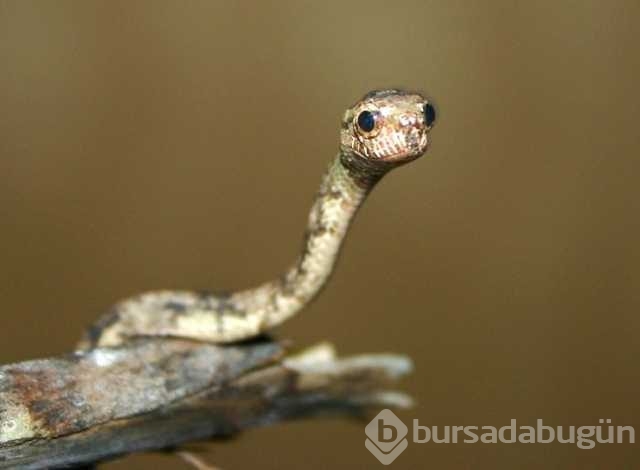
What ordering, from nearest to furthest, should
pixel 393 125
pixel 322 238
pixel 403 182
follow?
1. pixel 393 125
2. pixel 322 238
3. pixel 403 182

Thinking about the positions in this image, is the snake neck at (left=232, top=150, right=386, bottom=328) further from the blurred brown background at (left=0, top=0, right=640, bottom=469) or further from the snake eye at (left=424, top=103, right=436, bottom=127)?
the blurred brown background at (left=0, top=0, right=640, bottom=469)

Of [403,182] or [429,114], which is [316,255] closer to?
[429,114]

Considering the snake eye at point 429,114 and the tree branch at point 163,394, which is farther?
the snake eye at point 429,114

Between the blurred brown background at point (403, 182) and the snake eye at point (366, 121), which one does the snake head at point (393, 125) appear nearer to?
the snake eye at point (366, 121)

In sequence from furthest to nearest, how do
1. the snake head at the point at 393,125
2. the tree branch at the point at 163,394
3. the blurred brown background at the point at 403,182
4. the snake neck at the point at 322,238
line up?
the blurred brown background at the point at 403,182, the snake neck at the point at 322,238, the snake head at the point at 393,125, the tree branch at the point at 163,394

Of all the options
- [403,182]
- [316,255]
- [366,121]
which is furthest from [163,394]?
[403,182]

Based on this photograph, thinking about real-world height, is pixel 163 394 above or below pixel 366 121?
below

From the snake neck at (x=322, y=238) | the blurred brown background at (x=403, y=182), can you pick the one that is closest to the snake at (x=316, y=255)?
the snake neck at (x=322, y=238)

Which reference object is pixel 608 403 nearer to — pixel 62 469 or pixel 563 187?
pixel 563 187
